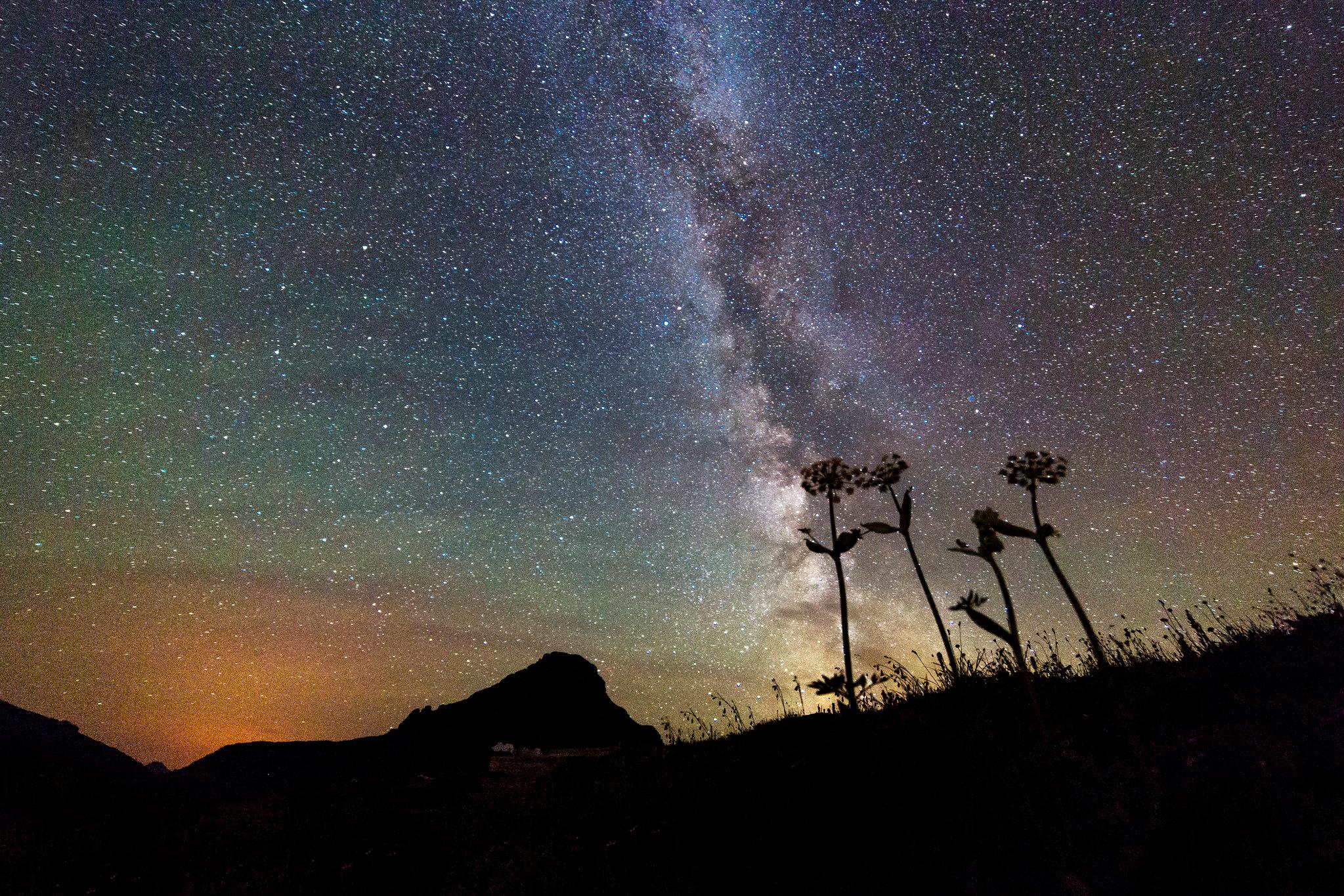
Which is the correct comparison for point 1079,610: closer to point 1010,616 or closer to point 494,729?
point 1010,616

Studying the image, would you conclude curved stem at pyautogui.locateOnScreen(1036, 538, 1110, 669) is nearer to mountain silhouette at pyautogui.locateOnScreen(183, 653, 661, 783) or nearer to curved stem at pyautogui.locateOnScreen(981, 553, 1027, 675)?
curved stem at pyautogui.locateOnScreen(981, 553, 1027, 675)

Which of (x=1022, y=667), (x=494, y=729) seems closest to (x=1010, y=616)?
(x=1022, y=667)

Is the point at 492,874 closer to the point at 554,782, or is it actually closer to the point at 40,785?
the point at 554,782

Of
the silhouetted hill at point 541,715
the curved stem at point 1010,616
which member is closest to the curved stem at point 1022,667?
the curved stem at point 1010,616

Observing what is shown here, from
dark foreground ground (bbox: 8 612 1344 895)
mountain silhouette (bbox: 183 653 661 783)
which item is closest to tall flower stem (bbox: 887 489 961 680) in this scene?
dark foreground ground (bbox: 8 612 1344 895)

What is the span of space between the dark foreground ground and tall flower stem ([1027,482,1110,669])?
28 centimetres

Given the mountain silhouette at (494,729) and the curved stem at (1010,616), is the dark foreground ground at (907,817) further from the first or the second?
the mountain silhouette at (494,729)

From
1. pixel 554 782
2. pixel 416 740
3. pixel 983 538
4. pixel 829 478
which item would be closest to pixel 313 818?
pixel 554 782

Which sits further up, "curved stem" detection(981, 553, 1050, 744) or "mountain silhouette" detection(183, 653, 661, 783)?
"mountain silhouette" detection(183, 653, 661, 783)

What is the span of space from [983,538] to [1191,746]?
1610 millimetres

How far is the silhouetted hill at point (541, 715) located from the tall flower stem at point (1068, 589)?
18071mm

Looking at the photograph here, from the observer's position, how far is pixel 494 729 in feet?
67.6

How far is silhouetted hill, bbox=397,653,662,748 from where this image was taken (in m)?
20.7

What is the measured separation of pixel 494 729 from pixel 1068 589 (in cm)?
2015
